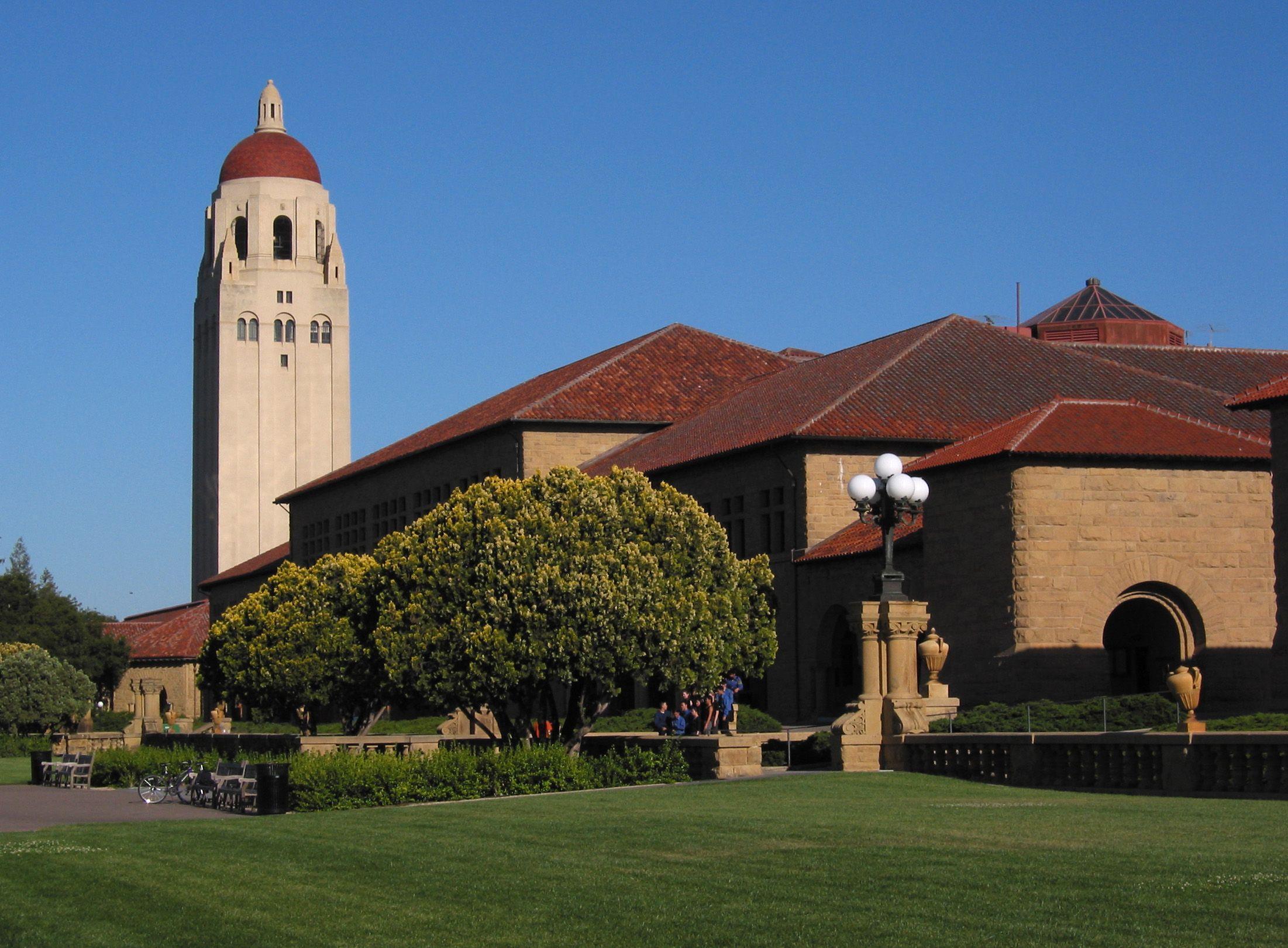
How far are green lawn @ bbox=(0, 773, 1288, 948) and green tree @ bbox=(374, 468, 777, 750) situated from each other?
1217cm

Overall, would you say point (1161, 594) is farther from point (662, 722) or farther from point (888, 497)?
point (888, 497)

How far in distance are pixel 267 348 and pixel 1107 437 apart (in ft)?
344

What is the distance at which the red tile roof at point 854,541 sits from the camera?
44.1m

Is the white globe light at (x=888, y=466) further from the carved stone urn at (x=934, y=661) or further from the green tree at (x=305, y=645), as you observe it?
the green tree at (x=305, y=645)

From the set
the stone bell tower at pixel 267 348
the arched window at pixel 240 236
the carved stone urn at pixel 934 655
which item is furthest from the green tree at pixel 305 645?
the arched window at pixel 240 236

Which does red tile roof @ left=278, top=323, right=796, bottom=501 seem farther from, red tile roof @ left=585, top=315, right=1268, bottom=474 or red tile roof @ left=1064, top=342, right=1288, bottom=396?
A: red tile roof @ left=1064, top=342, right=1288, bottom=396

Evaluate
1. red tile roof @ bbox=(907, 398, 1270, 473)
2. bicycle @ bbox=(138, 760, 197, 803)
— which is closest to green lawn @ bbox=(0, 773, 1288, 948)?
bicycle @ bbox=(138, 760, 197, 803)

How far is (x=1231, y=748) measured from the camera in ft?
69.6

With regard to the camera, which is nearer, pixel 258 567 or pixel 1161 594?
pixel 1161 594

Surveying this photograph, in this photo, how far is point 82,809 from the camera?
29.6 metres

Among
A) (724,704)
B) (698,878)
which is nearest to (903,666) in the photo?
(724,704)

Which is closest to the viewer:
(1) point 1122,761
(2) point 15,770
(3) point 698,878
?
(3) point 698,878

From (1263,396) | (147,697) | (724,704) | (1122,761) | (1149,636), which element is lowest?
(147,697)

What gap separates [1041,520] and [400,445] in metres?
44.3
